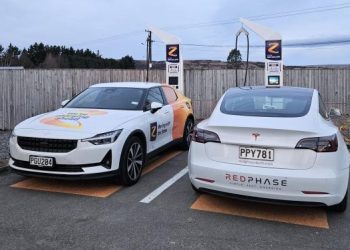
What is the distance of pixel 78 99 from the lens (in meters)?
7.06

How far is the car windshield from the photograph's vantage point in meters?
6.61

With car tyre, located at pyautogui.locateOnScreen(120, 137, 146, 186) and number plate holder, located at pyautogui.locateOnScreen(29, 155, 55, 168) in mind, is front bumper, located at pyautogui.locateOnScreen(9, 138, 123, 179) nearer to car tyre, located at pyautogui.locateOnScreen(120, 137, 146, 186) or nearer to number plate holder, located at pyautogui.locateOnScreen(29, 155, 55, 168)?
number plate holder, located at pyautogui.locateOnScreen(29, 155, 55, 168)

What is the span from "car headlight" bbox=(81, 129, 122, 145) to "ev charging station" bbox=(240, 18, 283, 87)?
8.72 m

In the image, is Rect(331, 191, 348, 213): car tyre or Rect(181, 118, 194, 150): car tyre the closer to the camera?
Rect(331, 191, 348, 213): car tyre

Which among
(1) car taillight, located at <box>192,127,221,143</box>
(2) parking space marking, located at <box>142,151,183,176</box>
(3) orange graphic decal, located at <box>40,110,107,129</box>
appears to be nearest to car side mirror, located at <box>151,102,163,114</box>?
(3) orange graphic decal, located at <box>40,110,107,129</box>

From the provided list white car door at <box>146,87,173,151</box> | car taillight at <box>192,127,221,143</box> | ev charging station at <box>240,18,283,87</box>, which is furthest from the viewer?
ev charging station at <box>240,18,283,87</box>

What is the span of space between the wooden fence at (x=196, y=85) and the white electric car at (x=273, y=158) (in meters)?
10.7

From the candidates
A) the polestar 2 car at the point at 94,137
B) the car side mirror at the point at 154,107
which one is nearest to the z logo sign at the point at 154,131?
the polestar 2 car at the point at 94,137

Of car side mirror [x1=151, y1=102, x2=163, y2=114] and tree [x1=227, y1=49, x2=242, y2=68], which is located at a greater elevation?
tree [x1=227, y1=49, x2=242, y2=68]

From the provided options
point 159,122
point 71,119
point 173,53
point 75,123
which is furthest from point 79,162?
point 173,53

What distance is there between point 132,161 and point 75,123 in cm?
97

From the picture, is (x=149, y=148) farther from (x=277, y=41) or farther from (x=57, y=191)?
(x=277, y=41)

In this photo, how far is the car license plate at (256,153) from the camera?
4.17 metres

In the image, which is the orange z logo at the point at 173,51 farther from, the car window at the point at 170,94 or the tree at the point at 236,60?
the car window at the point at 170,94
